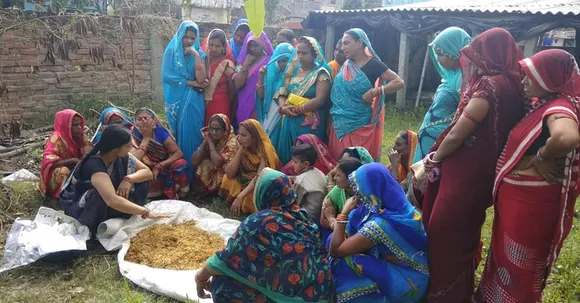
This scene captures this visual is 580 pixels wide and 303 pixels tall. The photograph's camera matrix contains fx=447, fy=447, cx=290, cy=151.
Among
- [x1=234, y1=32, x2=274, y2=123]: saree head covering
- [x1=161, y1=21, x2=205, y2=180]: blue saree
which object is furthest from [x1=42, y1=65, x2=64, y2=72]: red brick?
[x1=234, y1=32, x2=274, y2=123]: saree head covering

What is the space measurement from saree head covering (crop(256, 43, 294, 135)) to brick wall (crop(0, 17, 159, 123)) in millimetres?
3385

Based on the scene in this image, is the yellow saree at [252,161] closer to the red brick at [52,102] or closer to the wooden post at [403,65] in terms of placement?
the red brick at [52,102]

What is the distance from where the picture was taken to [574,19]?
7633mm

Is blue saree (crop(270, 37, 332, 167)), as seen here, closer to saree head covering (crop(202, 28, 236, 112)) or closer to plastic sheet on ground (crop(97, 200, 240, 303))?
saree head covering (crop(202, 28, 236, 112))

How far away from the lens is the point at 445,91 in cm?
338

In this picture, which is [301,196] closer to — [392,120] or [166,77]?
[166,77]

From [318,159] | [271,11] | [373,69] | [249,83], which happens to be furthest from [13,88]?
[271,11]

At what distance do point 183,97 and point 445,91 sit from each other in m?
A: 2.84

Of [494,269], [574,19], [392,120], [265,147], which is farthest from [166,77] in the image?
[574,19]

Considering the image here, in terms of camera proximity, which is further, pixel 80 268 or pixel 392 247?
pixel 80 268

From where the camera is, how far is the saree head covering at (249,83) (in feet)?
16.3

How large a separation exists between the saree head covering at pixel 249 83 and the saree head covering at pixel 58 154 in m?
1.68

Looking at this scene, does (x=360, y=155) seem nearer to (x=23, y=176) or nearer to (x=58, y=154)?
(x=58, y=154)

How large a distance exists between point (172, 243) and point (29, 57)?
5.28 m
